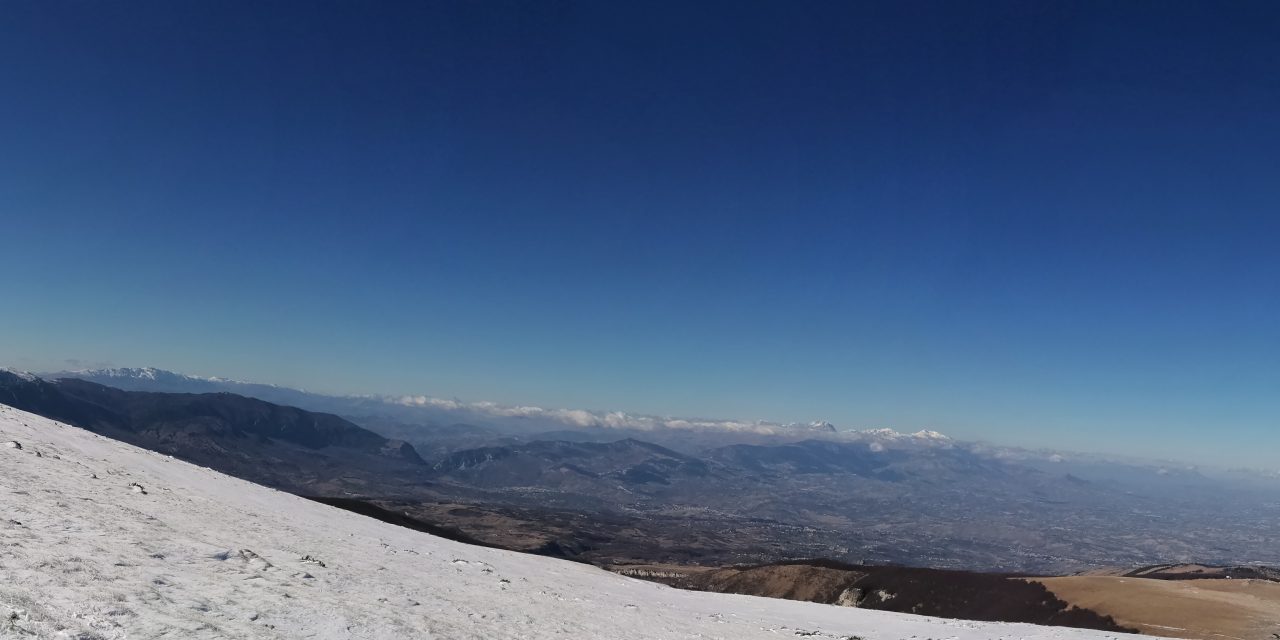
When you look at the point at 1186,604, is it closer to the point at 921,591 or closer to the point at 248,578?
the point at 921,591

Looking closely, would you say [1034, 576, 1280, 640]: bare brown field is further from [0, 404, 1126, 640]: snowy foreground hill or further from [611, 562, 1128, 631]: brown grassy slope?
[0, 404, 1126, 640]: snowy foreground hill

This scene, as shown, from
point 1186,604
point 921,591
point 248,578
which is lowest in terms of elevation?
point 921,591

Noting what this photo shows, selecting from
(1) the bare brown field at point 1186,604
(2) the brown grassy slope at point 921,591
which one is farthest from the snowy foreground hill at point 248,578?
(2) the brown grassy slope at point 921,591

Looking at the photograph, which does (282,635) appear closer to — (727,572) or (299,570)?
(299,570)

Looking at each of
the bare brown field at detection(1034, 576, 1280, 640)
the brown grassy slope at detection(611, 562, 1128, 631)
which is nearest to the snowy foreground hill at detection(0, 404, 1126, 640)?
the bare brown field at detection(1034, 576, 1280, 640)

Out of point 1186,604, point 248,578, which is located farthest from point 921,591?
point 248,578

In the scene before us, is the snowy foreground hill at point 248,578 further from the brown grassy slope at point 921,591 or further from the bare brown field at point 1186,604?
the brown grassy slope at point 921,591

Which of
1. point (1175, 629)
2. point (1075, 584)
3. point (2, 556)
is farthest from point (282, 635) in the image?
point (1075, 584)
